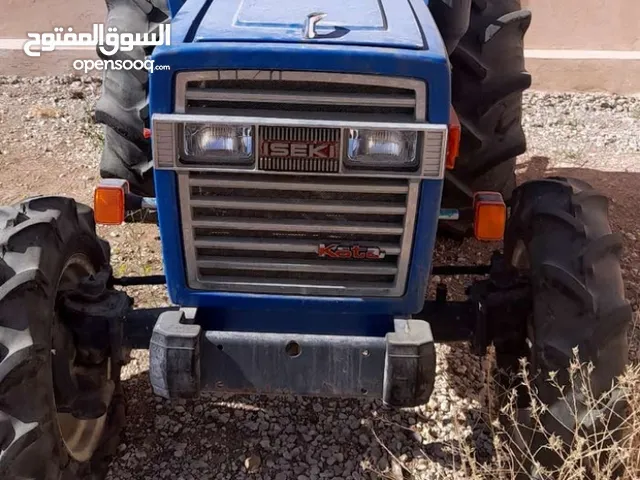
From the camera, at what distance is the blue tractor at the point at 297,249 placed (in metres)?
2.22

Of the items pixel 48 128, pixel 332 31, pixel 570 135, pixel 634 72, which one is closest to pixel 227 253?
pixel 332 31

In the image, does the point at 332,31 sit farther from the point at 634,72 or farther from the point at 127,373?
the point at 634,72

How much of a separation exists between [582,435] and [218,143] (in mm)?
1483

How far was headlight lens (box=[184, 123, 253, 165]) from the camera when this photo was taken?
88.8 inches

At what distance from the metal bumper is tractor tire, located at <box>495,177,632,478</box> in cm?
42

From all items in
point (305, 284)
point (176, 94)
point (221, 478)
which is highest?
point (176, 94)

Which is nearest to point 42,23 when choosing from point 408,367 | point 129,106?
point 129,106

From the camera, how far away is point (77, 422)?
298 cm

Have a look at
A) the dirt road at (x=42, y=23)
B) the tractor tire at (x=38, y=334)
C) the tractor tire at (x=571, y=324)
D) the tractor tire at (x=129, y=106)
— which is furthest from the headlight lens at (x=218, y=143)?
the dirt road at (x=42, y=23)

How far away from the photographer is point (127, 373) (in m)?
3.55

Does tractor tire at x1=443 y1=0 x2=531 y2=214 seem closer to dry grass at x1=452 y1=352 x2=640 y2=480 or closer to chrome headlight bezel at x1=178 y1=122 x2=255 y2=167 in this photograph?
dry grass at x1=452 y1=352 x2=640 y2=480

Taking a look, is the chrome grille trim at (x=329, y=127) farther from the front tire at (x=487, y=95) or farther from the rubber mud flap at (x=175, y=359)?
the front tire at (x=487, y=95)

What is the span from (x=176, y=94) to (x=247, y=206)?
40cm

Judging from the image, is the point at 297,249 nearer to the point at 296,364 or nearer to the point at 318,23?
the point at 296,364
